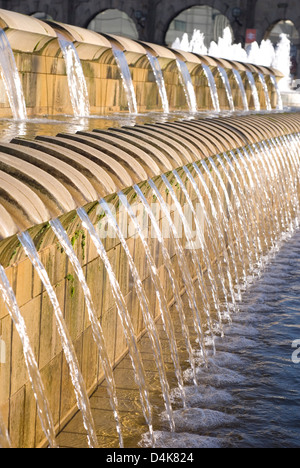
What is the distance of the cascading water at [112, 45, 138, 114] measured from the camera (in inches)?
342

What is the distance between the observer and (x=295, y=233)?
1059cm

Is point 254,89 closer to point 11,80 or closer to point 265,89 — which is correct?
point 265,89

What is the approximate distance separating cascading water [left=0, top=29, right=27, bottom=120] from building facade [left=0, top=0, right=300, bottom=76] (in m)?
27.1

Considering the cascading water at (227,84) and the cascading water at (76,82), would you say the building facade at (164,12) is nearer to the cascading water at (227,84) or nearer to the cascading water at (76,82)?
the cascading water at (227,84)

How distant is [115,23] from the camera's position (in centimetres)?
4038

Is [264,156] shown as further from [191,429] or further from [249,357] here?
[191,429]

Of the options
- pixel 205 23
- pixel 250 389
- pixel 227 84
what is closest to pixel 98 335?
pixel 250 389

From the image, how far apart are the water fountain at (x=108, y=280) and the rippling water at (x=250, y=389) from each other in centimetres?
2

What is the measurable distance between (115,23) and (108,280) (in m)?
36.9

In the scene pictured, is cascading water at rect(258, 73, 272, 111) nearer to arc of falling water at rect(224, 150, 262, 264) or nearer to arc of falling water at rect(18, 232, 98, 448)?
arc of falling water at rect(224, 150, 262, 264)

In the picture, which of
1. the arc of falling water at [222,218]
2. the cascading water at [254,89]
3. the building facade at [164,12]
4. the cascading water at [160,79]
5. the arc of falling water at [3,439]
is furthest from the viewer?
the building facade at [164,12]

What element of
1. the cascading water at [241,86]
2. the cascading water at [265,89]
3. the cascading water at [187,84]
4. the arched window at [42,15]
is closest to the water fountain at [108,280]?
the cascading water at [187,84]

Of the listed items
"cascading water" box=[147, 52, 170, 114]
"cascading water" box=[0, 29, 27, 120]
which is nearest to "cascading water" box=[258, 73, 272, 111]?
"cascading water" box=[147, 52, 170, 114]

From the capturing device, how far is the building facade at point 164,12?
3306 centimetres
